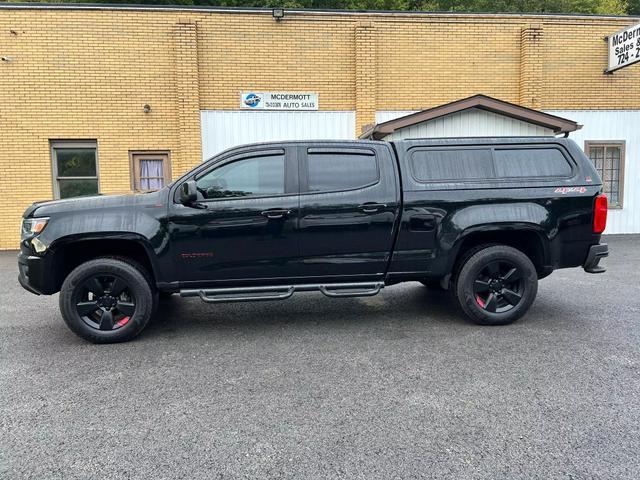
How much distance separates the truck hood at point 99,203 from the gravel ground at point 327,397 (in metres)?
1.34

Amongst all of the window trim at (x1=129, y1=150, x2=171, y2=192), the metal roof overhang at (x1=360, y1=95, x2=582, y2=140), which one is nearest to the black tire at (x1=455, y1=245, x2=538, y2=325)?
the metal roof overhang at (x1=360, y1=95, x2=582, y2=140)

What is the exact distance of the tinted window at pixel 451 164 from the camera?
5.09 metres

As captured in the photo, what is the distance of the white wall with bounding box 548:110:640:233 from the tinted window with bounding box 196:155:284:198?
35.1 ft

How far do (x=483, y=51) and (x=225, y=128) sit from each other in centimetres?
709

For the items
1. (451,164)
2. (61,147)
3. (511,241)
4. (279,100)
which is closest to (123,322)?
(451,164)

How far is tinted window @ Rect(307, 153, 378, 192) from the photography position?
16.3 ft

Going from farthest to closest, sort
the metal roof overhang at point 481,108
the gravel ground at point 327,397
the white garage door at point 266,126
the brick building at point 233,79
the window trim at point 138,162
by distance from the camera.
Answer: the white garage door at point 266,126
the window trim at point 138,162
the brick building at point 233,79
the metal roof overhang at point 481,108
the gravel ground at point 327,397

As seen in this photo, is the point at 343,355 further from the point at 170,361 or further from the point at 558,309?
the point at 558,309

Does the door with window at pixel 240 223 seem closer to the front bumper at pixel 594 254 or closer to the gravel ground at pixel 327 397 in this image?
the gravel ground at pixel 327 397

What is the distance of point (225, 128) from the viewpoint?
11.9 metres

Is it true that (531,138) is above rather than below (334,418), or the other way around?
above

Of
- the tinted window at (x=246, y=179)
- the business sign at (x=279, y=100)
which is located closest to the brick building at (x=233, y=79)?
the business sign at (x=279, y=100)

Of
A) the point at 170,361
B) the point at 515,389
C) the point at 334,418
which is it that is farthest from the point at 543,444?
the point at 170,361

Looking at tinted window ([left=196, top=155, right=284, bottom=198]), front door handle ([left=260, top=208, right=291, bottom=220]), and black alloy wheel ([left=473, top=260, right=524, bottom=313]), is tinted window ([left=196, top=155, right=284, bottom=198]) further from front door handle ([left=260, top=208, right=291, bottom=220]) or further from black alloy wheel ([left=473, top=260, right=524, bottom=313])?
black alloy wheel ([left=473, top=260, right=524, bottom=313])
